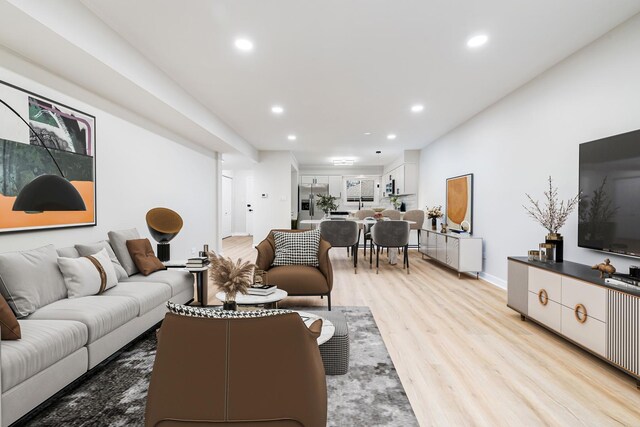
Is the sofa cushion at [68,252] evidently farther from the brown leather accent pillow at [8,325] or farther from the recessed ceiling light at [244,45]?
the recessed ceiling light at [244,45]

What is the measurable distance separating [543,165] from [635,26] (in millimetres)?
1463

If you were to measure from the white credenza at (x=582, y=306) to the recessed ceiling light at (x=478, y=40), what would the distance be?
2.12 meters

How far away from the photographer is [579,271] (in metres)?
2.75

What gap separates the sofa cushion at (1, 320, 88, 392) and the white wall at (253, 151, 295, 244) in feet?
23.1

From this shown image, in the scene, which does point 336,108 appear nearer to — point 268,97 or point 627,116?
point 268,97

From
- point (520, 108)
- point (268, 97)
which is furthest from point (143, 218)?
point (520, 108)

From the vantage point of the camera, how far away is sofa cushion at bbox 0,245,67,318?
6.81 ft

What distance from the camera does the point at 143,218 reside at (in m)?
4.28

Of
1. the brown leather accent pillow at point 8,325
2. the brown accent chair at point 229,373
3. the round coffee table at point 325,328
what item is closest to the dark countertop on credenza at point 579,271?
the round coffee table at point 325,328

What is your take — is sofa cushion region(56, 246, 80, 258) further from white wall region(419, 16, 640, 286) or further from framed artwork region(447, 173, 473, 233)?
framed artwork region(447, 173, 473, 233)

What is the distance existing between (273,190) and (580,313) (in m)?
7.46

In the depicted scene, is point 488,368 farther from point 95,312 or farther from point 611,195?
point 95,312

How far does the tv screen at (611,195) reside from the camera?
248cm

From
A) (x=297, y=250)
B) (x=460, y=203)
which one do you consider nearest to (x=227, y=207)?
(x=460, y=203)
